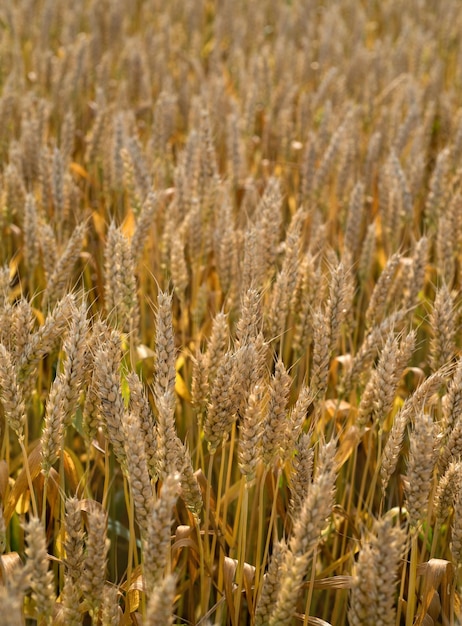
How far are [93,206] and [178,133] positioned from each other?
35.7 inches

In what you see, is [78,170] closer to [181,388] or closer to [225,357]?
[181,388]

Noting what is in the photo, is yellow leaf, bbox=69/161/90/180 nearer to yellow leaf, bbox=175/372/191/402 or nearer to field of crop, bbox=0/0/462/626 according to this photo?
field of crop, bbox=0/0/462/626

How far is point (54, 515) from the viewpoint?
1.64 metres

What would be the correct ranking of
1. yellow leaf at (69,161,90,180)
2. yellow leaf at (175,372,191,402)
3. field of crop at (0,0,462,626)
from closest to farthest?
1. field of crop at (0,0,462,626)
2. yellow leaf at (175,372,191,402)
3. yellow leaf at (69,161,90,180)

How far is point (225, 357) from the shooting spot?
1.36m

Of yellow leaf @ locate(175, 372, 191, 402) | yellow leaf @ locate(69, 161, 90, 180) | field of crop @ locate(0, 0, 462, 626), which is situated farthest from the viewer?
yellow leaf @ locate(69, 161, 90, 180)

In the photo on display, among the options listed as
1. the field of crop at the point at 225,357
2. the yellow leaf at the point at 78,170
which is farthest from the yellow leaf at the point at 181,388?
the yellow leaf at the point at 78,170

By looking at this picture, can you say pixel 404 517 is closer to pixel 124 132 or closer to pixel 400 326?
pixel 400 326

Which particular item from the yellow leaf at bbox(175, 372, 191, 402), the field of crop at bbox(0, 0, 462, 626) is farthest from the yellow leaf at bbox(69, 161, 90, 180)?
the yellow leaf at bbox(175, 372, 191, 402)

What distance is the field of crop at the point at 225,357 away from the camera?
1.25 m

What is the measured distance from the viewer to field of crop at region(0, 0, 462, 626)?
125 cm

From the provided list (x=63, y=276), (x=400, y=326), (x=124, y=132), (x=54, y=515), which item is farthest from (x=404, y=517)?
(x=124, y=132)

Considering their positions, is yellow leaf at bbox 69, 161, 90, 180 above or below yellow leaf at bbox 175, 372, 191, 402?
above

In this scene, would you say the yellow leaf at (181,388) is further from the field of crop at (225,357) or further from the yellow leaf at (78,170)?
the yellow leaf at (78,170)
